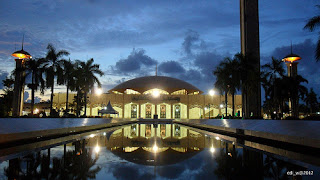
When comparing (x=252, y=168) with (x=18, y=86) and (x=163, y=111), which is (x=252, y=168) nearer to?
(x=18, y=86)


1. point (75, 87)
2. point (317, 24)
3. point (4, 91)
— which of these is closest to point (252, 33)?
point (317, 24)

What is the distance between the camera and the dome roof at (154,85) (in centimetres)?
7262

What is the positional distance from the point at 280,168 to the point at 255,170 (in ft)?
1.92

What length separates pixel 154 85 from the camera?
239ft

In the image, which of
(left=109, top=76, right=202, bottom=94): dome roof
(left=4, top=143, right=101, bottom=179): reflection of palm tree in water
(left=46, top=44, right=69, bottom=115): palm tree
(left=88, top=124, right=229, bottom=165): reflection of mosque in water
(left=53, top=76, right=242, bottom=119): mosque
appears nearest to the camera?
(left=4, top=143, right=101, bottom=179): reflection of palm tree in water

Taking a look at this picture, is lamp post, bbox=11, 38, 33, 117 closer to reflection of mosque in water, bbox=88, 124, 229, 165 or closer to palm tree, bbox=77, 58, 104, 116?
palm tree, bbox=77, 58, 104, 116

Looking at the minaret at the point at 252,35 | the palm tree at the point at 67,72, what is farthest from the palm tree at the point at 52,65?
the minaret at the point at 252,35

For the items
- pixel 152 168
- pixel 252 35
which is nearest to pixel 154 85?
pixel 252 35

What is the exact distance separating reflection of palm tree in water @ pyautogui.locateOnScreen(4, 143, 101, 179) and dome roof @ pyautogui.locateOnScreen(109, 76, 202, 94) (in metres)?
65.4

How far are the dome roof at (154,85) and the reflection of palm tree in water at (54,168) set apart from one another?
215ft

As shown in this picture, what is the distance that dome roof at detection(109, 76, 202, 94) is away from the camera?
72.6 metres

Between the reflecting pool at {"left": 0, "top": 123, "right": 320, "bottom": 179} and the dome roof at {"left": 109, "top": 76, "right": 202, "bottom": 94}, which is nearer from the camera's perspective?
the reflecting pool at {"left": 0, "top": 123, "right": 320, "bottom": 179}

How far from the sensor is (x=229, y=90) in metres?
34.1

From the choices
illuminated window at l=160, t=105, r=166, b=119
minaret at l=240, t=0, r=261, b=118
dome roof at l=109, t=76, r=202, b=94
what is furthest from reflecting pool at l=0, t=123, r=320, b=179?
dome roof at l=109, t=76, r=202, b=94
